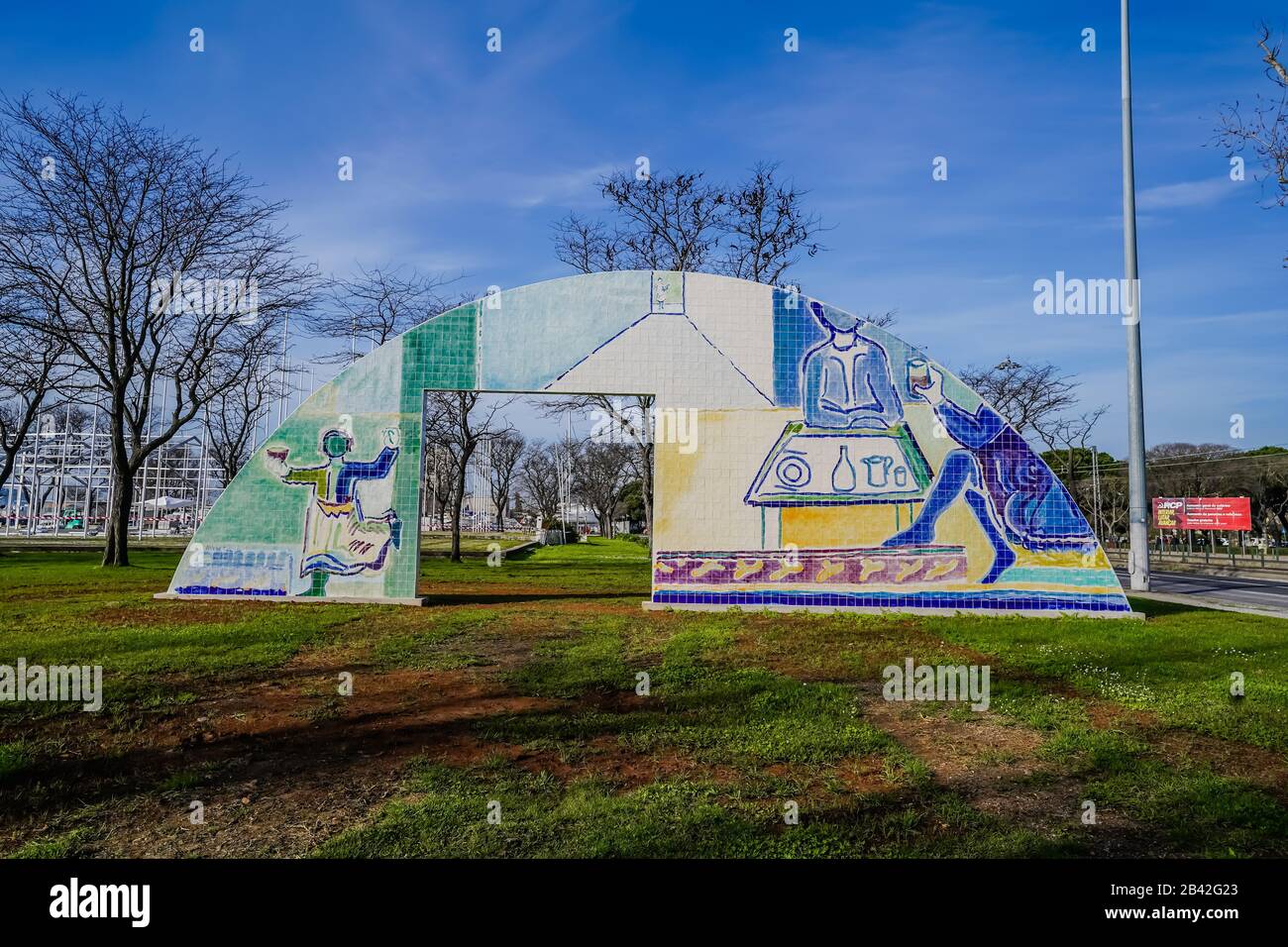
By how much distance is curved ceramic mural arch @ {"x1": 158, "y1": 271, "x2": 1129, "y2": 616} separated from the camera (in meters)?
13.6

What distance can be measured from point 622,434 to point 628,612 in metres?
17.2

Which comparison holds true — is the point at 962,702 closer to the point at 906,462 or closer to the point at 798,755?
the point at 798,755

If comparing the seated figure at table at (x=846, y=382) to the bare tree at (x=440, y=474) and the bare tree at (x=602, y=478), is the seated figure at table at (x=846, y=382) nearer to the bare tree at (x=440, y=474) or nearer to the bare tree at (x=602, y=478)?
the bare tree at (x=440, y=474)

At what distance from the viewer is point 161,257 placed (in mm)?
22531

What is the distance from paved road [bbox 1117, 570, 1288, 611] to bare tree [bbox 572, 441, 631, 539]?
4044cm

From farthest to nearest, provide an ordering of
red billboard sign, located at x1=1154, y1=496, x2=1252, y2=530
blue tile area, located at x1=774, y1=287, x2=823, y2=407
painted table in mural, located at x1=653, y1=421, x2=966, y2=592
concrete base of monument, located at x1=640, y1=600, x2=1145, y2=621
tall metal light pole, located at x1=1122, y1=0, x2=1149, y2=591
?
red billboard sign, located at x1=1154, y1=496, x2=1252, y2=530 < tall metal light pole, located at x1=1122, y1=0, x2=1149, y2=591 < blue tile area, located at x1=774, y1=287, x2=823, y2=407 < painted table in mural, located at x1=653, y1=421, x2=966, y2=592 < concrete base of monument, located at x1=640, y1=600, x2=1145, y2=621

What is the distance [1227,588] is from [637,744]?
21.8 m

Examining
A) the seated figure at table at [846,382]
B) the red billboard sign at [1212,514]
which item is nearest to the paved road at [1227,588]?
the red billboard sign at [1212,514]

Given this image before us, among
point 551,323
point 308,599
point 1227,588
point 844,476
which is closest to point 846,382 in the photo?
point 844,476

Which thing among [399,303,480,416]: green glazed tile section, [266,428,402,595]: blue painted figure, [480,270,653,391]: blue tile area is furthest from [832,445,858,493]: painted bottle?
[266,428,402,595]: blue painted figure

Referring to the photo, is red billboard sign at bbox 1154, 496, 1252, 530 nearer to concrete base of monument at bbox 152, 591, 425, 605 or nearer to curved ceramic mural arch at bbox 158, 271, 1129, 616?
curved ceramic mural arch at bbox 158, 271, 1129, 616

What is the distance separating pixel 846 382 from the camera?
14023 mm

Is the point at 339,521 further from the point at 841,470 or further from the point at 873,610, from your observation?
the point at 873,610

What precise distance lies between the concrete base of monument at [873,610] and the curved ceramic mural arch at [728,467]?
0.05 m
